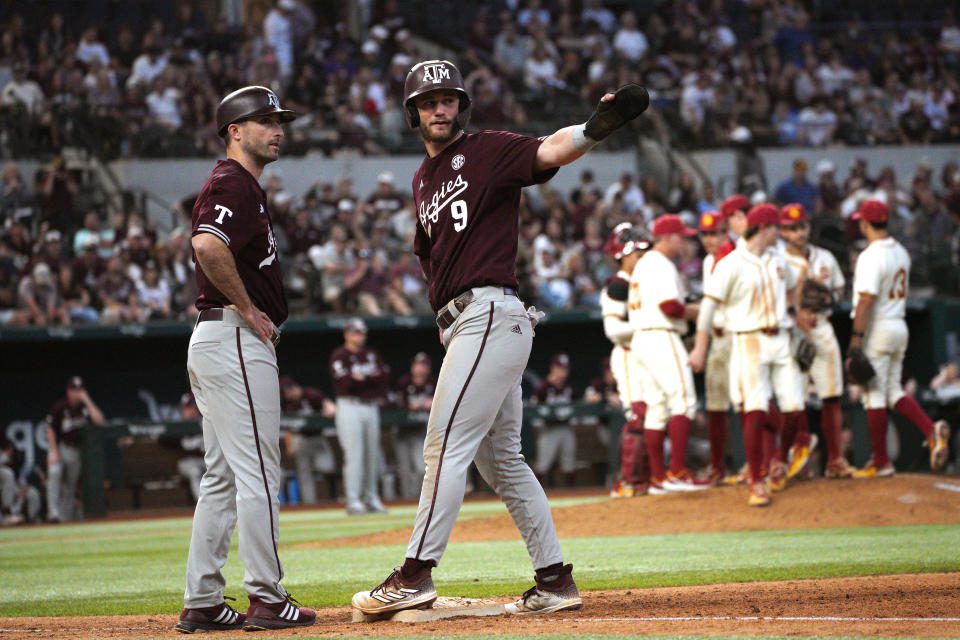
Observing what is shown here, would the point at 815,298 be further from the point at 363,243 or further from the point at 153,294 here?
the point at 153,294

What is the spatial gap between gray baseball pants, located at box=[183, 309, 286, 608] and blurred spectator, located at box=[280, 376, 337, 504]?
12.1 metres

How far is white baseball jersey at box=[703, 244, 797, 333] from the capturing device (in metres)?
10.5

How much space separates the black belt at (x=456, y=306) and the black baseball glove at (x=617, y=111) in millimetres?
760

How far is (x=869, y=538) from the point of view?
901 centimetres

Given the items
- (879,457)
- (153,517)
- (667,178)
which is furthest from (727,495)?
(667,178)

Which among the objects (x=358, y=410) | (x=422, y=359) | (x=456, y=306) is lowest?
(x=358, y=410)

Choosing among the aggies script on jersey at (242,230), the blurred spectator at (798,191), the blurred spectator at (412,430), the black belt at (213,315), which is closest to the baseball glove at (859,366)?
the aggies script on jersey at (242,230)

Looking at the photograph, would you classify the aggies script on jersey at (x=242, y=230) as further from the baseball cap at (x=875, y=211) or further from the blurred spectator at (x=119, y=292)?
the blurred spectator at (x=119, y=292)

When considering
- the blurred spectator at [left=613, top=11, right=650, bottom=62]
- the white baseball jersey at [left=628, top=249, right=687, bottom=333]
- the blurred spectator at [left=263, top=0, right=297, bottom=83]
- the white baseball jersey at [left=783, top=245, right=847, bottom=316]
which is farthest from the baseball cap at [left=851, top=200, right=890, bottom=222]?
the blurred spectator at [left=613, top=11, right=650, bottom=62]

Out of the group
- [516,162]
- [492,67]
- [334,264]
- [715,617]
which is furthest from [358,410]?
[492,67]

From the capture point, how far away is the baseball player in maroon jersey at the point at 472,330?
535 centimetres

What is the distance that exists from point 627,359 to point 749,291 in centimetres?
168

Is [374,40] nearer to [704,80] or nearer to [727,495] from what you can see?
[704,80]

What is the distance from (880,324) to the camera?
11.2m
